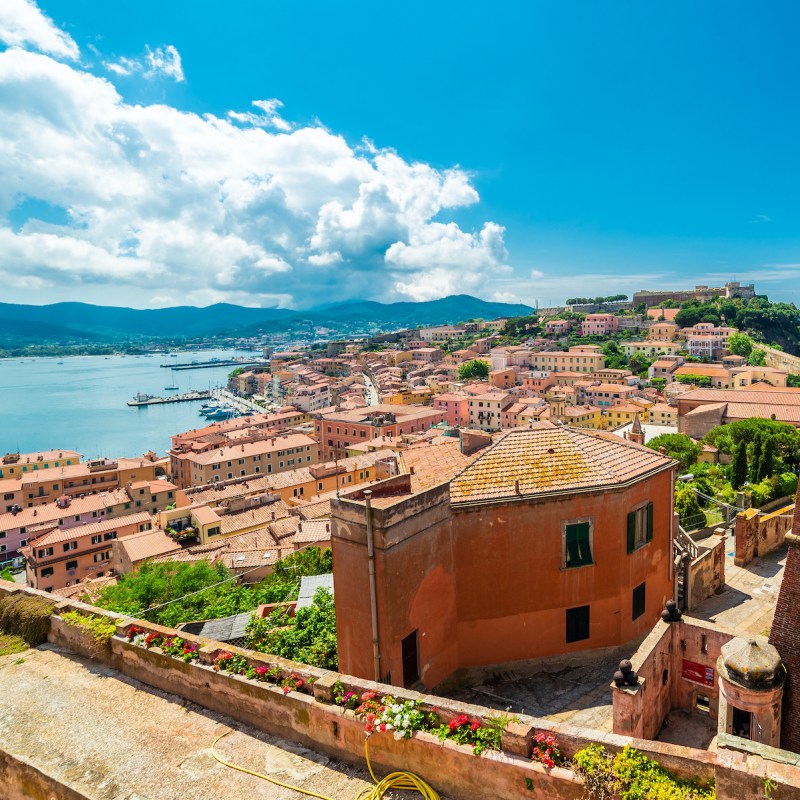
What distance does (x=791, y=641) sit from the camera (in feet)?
24.6

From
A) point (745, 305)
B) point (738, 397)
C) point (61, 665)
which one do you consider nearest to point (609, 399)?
point (738, 397)

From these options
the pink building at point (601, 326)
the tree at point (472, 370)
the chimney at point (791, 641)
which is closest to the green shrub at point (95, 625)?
the chimney at point (791, 641)

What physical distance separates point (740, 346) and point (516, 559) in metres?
113

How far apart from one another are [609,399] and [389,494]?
81074 mm

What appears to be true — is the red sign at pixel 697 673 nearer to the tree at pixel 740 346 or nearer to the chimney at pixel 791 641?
the chimney at pixel 791 641

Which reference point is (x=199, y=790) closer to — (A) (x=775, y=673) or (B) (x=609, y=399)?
(A) (x=775, y=673)

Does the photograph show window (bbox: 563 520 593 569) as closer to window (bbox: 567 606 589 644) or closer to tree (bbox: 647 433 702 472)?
window (bbox: 567 606 589 644)

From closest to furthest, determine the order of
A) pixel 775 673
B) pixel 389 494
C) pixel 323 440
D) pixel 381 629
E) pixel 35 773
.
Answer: pixel 35 773 < pixel 775 673 < pixel 381 629 < pixel 389 494 < pixel 323 440

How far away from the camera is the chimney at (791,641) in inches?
290

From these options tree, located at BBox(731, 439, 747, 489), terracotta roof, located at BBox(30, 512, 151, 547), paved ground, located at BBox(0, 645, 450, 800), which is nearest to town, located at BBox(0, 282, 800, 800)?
paved ground, located at BBox(0, 645, 450, 800)

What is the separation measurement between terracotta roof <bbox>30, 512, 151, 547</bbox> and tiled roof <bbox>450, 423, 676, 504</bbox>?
45.5m

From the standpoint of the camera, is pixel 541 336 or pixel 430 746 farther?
pixel 541 336

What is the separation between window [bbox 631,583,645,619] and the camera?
13.1 meters

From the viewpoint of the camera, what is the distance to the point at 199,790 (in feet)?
20.0
